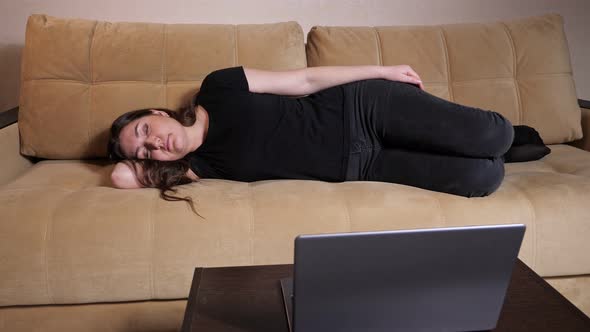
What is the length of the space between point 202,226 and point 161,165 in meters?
0.35

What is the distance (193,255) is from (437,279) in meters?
0.78

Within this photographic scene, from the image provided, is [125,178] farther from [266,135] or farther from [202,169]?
[266,135]

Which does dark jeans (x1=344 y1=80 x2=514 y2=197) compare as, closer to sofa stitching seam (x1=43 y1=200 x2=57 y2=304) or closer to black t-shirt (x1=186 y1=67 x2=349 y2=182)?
black t-shirt (x1=186 y1=67 x2=349 y2=182)

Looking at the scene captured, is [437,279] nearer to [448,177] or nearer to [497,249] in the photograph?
[497,249]

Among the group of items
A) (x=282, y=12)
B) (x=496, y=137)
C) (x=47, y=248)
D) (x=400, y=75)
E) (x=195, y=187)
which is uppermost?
(x=282, y=12)

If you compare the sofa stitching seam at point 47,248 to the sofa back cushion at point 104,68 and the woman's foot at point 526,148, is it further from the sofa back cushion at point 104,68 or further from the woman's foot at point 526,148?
the woman's foot at point 526,148

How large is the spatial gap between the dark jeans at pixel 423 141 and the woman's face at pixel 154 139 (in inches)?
21.7

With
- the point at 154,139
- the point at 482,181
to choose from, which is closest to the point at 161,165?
the point at 154,139

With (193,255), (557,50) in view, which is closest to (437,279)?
(193,255)

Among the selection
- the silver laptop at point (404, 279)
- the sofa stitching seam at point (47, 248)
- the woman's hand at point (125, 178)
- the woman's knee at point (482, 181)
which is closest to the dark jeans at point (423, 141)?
the woman's knee at point (482, 181)

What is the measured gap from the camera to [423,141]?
1.66m

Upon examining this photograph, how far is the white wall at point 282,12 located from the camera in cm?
231

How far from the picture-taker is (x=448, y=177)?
1.58 meters

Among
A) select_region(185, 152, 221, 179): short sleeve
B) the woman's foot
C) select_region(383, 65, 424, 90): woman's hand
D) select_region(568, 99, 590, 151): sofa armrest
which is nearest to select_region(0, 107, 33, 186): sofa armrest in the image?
select_region(185, 152, 221, 179): short sleeve
